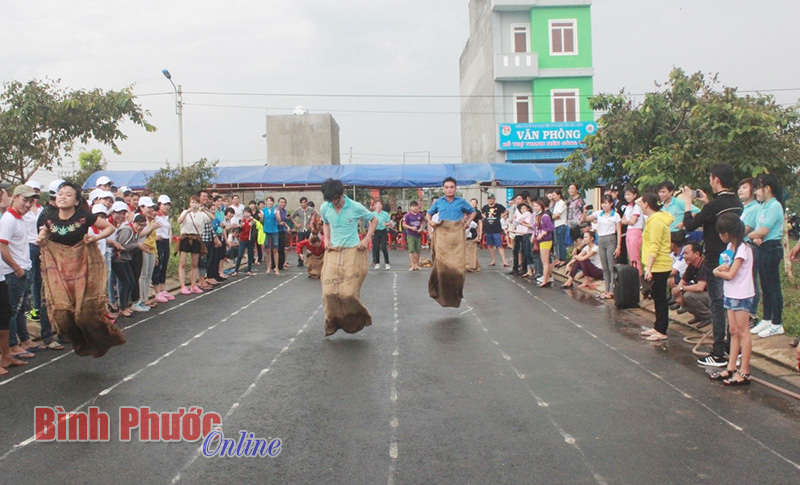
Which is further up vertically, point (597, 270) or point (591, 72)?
point (591, 72)

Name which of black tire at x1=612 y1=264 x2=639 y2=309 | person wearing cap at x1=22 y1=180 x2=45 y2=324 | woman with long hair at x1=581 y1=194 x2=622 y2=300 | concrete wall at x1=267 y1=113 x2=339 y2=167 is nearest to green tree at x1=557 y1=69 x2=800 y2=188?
woman with long hair at x1=581 y1=194 x2=622 y2=300

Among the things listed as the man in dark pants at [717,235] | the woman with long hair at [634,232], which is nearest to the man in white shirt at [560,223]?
the woman with long hair at [634,232]

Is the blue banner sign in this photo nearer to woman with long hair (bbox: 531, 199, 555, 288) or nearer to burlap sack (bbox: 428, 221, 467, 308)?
woman with long hair (bbox: 531, 199, 555, 288)

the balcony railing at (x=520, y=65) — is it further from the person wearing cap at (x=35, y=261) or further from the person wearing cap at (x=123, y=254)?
the person wearing cap at (x=35, y=261)

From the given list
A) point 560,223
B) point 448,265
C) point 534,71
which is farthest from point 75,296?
point 534,71

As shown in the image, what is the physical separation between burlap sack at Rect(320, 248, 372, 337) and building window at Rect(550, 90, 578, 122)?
27.0m

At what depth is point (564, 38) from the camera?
34.0m

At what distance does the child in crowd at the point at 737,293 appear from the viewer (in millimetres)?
6527

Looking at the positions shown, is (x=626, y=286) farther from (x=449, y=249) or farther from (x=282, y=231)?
(x=282, y=231)

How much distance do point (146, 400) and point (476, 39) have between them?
35.9 metres

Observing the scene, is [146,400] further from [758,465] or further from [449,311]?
[449,311]

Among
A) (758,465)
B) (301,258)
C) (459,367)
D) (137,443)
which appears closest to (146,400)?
(137,443)

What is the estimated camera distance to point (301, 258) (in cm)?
1969

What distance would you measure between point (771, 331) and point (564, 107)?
26932 millimetres
